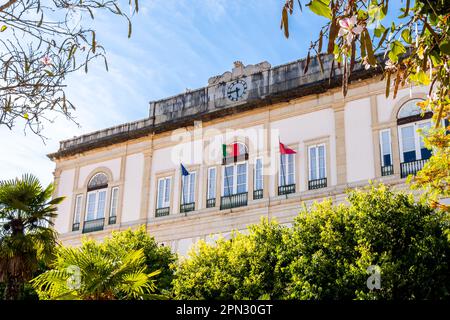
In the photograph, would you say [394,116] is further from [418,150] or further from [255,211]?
[255,211]

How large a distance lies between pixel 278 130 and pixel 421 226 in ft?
31.0

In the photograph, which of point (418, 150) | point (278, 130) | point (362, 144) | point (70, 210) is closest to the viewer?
point (418, 150)

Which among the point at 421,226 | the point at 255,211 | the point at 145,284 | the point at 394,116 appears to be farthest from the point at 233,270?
the point at 394,116

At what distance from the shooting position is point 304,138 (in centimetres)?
2147

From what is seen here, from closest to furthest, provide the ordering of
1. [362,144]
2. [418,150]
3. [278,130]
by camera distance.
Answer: [418,150] < [362,144] < [278,130]

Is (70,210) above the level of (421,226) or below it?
above

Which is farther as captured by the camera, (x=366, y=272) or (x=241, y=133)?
(x=241, y=133)

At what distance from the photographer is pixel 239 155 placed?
22562 mm

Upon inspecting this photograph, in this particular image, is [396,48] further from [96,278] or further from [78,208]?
[78,208]

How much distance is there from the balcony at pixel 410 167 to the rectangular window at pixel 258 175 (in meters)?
4.97

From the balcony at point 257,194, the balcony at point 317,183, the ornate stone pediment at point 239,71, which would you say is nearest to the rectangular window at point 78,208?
the ornate stone pediment at point 239,71

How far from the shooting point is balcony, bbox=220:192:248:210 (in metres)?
22.1

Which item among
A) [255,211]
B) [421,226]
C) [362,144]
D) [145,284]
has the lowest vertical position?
[145,284]

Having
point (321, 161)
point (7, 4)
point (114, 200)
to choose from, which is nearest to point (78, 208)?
point (114, 200)
